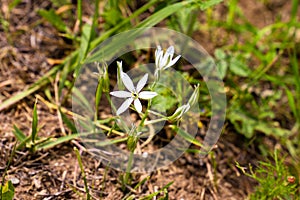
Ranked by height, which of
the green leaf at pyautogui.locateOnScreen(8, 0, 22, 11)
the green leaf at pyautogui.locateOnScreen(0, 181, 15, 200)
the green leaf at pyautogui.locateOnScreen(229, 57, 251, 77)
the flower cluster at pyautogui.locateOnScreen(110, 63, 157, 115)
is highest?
the green leaf at pyautogui.locateOnScreen(8, 0, 22, 11)

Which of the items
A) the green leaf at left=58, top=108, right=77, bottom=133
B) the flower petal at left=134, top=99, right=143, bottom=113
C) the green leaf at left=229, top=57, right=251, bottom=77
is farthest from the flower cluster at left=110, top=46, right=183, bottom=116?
the green leaf at left=229, top=57, right=251, bottom=77

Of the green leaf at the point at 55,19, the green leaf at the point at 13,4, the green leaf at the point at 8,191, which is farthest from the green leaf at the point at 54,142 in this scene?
the green leaf at the point at 13,4

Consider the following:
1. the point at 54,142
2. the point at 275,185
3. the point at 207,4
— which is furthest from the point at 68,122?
the point at 275,185

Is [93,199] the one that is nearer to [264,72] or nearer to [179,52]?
[179,52]

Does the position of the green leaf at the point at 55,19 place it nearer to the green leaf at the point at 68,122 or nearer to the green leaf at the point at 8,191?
the green leaf at the point at 68,122

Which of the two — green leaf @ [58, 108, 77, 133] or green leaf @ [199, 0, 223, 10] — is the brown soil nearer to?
green leaf @ [58, 108, 77, 133]
